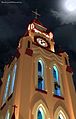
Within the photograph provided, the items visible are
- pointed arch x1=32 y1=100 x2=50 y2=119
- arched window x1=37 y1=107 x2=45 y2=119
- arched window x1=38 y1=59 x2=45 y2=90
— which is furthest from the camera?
arched window x1=38 y1=59 x2=45 y2=90

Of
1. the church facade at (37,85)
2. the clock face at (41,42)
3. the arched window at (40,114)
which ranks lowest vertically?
the arched window at (40,114)

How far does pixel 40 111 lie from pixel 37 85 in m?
3.69

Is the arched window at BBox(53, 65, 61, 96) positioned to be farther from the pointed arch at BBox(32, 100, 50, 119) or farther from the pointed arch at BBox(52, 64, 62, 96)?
the pointed arch at BBox(32, 100, 50, 119)

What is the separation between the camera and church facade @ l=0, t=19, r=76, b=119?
24359 mm

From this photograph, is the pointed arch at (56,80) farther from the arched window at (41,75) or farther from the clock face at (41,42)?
the clock face at (41,42)

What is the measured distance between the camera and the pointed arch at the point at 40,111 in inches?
944

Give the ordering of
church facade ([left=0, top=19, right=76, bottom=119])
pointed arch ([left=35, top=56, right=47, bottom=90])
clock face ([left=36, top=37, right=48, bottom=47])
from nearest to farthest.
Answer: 1. church facade ([left=0, top=19, right=76, bottom=119])
2. pointed arch ([left=35, top=56, right=47, bottom=90])
3. clock face ([left=36, top=37, right=48, bottom=47])

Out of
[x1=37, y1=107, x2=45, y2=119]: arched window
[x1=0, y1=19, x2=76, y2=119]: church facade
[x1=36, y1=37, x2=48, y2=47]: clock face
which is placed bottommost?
[x1=37, y1=107, x2=45, y2=119]: arched window

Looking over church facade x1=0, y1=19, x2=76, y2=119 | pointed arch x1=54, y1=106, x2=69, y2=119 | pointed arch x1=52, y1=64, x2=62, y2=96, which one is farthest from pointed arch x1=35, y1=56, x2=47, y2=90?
pointed arch x1=54, y1=106, x2=69, y2=119

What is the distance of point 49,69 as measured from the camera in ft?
102

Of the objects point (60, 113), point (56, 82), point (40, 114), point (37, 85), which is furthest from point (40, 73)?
point (40, 114)

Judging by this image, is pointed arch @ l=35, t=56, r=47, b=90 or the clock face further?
the clock face

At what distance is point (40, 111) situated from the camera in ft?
81.3

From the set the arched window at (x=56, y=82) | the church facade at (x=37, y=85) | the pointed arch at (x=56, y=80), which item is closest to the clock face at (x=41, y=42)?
the church facade at (x=37, y=85)
